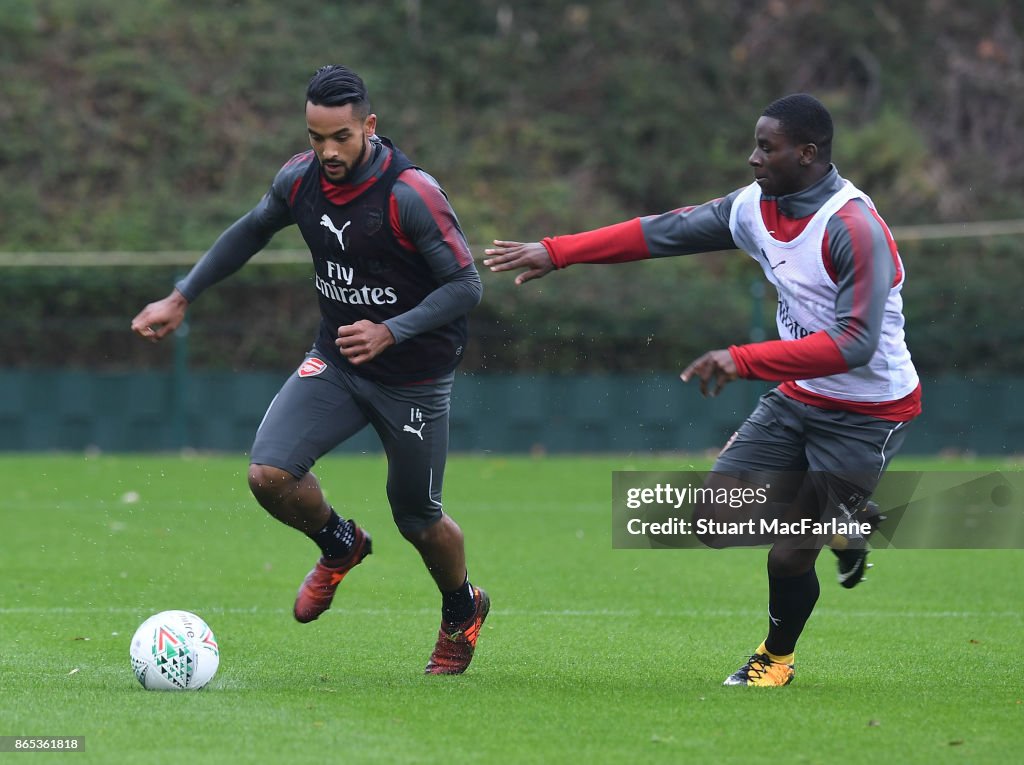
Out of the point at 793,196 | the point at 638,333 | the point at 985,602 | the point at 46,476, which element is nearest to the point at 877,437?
the point at 793,196

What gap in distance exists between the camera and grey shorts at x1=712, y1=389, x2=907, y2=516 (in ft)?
20.3

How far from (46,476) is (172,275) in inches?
167

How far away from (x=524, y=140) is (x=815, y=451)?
61.8 feet

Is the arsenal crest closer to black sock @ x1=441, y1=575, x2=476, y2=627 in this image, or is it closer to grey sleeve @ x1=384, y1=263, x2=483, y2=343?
grey sleeve @ x1=384, y1=263, x2=483, y2=343

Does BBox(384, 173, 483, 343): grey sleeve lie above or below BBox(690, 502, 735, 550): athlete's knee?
above

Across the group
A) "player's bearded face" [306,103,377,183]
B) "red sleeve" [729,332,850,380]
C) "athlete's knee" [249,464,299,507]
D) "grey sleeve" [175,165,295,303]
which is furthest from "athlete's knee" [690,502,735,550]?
"grey sleeve" [175,165,295,303]

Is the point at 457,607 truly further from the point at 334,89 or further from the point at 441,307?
the point at 334,89

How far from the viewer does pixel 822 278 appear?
5.92m

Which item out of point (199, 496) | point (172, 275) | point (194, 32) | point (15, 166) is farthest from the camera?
point (194, 32)

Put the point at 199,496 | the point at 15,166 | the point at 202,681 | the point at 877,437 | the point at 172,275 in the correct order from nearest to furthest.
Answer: the point at 202,681 → the point at 877,437 → the point at 199,496 → the point at 172,275 → the point at 15,166

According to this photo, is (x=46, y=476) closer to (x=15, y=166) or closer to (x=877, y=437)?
(x=15, y=166)

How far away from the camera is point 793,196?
5.95 meters

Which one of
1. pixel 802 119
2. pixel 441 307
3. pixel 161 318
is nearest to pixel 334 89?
pixel 441 307

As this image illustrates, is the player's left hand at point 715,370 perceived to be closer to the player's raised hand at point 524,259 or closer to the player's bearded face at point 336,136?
the player's raised hand at point 524,259
